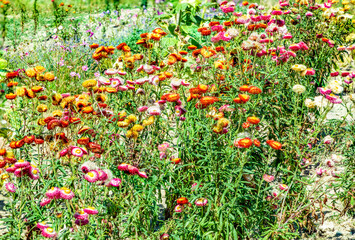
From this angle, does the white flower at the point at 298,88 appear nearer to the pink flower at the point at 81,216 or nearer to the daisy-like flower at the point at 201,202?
the daisy-like flower at the point at 201,202

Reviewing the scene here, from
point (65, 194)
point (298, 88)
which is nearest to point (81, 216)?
point (65, 194)

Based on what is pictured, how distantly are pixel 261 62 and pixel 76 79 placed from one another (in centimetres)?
272

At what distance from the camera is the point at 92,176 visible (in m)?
1.88

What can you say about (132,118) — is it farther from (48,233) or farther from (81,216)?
(48,233)

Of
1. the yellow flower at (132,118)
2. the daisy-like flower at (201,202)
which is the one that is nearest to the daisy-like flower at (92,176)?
the yellow flower at (132,118)

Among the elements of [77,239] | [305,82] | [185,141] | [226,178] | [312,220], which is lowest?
[312,220]

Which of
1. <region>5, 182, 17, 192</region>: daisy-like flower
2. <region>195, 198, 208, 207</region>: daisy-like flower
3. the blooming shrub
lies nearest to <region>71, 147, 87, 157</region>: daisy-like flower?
the blooming shrub

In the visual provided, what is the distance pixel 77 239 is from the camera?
196cm

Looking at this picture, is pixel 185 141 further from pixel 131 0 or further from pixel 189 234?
pixel 131 0

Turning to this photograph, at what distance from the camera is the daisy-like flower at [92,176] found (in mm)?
1855

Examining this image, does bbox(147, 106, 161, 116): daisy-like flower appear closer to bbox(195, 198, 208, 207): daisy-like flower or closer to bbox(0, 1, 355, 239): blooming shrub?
bbox(0, 1, 355, 239): blooming shrub

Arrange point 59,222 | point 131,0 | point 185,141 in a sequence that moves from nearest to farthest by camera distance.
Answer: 1. point 59,222
2. point 185,141
3. point 131,0

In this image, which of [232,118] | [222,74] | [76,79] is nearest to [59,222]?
[232,118]

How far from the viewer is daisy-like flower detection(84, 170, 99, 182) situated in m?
1.86
